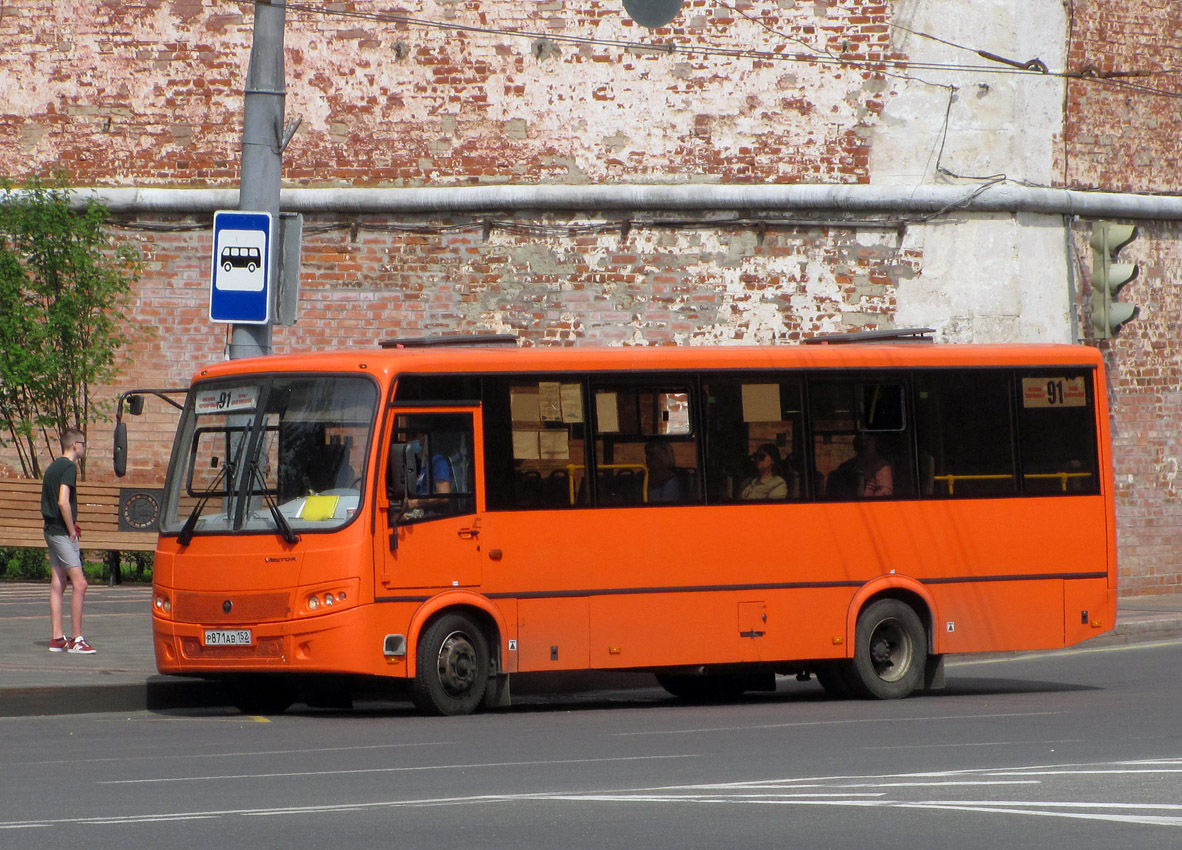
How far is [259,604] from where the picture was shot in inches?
479

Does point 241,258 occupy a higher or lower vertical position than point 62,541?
higher

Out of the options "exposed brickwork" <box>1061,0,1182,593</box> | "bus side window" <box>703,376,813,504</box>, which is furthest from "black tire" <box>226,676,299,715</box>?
"exposed brickwork" <box>1061,0,1182,593</box>

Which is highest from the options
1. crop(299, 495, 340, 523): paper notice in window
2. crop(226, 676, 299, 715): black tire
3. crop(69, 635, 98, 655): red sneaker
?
crop(299, 495, 340, 523): paper notice in window

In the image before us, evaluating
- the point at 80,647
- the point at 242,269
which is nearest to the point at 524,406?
the point at 242,269

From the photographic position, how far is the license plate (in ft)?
39.9

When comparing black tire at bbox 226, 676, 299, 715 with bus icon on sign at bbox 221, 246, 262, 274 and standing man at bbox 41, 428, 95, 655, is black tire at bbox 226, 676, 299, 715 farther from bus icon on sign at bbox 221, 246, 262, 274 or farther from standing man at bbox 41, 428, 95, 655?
bus icon on sign at bbox 221, 246, 262, 274

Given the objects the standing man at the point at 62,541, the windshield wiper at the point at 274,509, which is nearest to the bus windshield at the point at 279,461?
the windshield wiper at the point at 274,509

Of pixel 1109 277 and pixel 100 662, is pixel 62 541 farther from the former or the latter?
pixel 1109 277

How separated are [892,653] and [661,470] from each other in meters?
2.42

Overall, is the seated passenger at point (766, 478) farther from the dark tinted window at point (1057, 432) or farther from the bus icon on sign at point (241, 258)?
the bus icon on sign at point (241, 258)

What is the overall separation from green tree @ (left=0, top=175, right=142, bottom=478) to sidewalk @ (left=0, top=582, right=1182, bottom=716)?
106 inches

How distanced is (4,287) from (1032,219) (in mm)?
11934

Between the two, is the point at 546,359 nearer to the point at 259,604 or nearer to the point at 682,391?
the point at 682,391

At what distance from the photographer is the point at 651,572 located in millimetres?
13023
